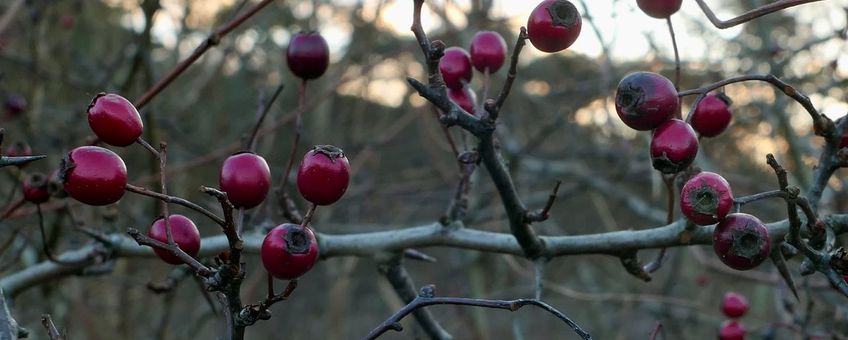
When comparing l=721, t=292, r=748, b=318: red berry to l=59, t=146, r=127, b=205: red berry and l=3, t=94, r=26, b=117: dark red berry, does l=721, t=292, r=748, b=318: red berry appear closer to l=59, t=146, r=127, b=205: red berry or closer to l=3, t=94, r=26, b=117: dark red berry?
l=59, t=146, r=127, b=205: red berry

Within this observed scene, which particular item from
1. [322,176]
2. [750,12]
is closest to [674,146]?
[750,12]

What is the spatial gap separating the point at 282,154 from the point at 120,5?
1.85 m

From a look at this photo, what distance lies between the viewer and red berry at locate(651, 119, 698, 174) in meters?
1.13

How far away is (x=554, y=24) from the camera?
1159 millimetres

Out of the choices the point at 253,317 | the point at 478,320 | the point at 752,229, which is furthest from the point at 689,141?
the point at 478,320

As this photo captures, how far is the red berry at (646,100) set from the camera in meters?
1.14

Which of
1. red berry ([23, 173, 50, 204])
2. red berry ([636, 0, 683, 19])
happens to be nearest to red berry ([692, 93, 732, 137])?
red berry ([636, 0, 683, 19])

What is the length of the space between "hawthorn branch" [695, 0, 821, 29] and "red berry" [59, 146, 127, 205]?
2.76 ft

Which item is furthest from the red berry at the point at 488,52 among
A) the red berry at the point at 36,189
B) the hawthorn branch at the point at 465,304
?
the red berry at the point at 36,189

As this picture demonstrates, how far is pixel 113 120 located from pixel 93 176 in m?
0.10

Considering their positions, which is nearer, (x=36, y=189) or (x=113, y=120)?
(x=113, y=120)

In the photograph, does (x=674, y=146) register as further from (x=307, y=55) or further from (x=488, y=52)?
(x=307, y=55)

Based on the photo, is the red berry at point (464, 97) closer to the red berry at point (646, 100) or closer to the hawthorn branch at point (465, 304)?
the red berry at point (646, 100)

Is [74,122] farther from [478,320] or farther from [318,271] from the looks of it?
[318,271]
